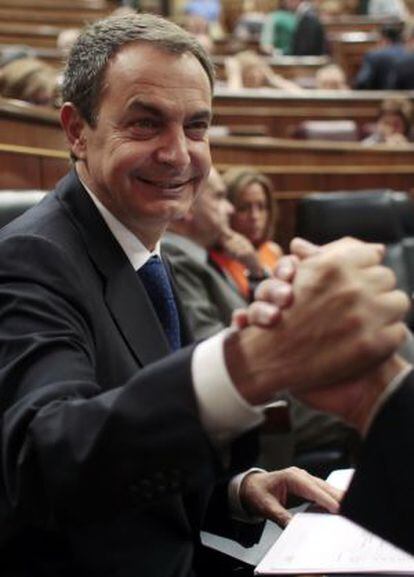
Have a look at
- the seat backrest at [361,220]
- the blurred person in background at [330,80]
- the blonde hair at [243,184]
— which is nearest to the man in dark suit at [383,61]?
the blurred person in background at [330,80]

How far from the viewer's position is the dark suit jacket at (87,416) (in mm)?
640

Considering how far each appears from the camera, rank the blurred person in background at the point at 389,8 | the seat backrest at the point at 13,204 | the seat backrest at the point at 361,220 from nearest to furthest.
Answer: the seat backrest at the point at 13,204 → the seat backrest at the point at 361,220 → the blurred person in background at the point at 389,8

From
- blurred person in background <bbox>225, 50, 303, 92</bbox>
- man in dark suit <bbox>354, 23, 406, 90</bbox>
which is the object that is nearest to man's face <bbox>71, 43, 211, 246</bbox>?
blurred person in background <bbox>225, 50, 303, 92</bbox>

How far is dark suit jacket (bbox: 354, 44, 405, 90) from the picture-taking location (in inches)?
217

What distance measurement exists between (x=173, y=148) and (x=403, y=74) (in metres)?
4.68

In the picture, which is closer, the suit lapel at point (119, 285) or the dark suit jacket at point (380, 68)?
the suit lapel at point (119, 285)

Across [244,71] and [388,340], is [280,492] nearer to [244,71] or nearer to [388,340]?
[388,340]

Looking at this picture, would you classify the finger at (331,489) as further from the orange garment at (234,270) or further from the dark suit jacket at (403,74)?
the dark suit jacket at (403,74)

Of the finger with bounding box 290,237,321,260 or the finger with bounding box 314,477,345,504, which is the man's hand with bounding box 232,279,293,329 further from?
the finger with bounding box 314,477,345,504

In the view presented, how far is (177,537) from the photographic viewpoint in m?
0.84

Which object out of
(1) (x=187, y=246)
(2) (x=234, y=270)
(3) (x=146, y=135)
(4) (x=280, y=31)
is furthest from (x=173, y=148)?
(4) (x=280, y=31)

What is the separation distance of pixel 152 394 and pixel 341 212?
221cm

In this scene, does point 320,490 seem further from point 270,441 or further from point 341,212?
point 341,212

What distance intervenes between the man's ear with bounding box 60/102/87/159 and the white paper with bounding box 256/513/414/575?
40 centimetres
